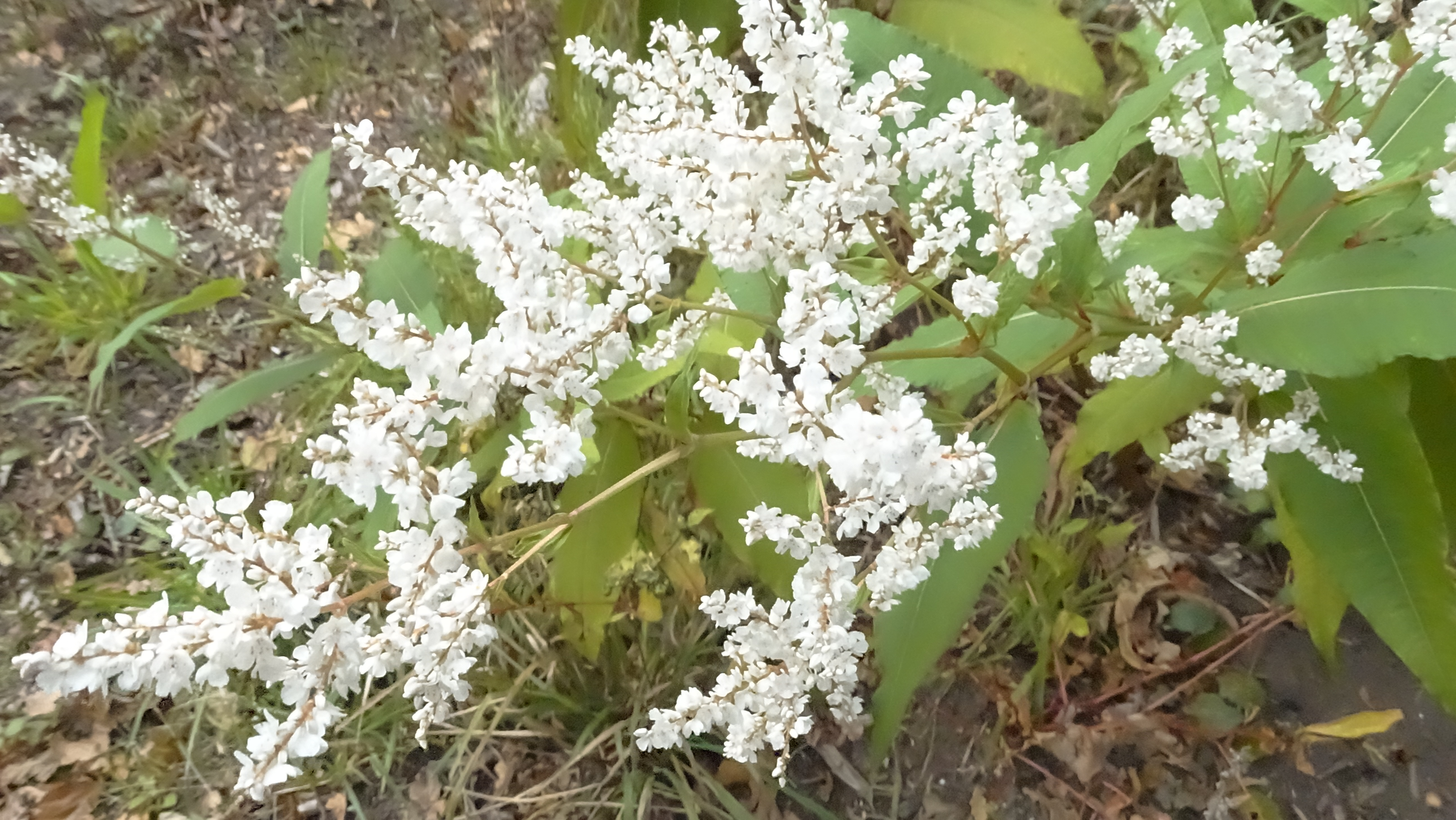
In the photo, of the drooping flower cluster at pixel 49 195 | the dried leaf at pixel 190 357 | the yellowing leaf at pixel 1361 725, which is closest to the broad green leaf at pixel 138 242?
the drooping flower cluster at pixel 49 195

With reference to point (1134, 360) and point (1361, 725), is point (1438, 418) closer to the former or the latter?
point (1361, 725)

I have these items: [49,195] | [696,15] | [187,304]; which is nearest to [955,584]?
[696,15]

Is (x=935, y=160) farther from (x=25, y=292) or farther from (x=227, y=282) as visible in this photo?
(x=25, y=292)

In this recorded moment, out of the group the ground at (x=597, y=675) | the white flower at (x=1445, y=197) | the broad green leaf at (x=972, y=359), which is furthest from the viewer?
the ground at (x=597, y=675)

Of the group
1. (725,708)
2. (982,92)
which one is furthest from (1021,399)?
(725,708)

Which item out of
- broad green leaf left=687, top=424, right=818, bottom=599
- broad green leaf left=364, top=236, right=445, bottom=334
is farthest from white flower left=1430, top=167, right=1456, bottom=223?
broad green leaf left=364, top=236, right=445, bottom=334

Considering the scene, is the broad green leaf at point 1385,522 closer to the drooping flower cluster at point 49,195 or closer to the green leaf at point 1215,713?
the green leaf at point 1215,713
